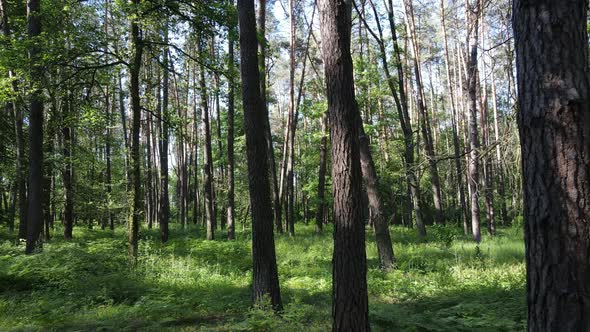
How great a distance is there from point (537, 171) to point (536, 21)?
3.28 ft

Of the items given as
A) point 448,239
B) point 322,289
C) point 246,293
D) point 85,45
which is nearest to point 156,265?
point 246,293

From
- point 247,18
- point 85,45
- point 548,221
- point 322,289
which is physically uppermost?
point 85,45

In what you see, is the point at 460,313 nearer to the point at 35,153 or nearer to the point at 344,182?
the point at 344,182

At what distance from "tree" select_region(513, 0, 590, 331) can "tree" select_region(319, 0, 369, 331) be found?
2186mm

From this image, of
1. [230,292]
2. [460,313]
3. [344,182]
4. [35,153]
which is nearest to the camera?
[344,182]

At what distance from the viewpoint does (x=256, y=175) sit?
265 inches

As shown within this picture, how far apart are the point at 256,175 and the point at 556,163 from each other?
4872 millimetres

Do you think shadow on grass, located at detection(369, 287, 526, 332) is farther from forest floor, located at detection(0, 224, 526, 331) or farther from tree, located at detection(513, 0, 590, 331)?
tree, located at detection(513, 0, 590, 331)

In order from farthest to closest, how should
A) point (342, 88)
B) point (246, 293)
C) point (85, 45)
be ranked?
point (85, 45) < point (246, 293) < point (342, 88)

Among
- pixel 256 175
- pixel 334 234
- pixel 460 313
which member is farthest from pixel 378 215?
pixel 334 234

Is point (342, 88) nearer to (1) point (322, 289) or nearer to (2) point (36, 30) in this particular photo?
(1) point (322, 289)

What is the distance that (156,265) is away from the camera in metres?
10.3

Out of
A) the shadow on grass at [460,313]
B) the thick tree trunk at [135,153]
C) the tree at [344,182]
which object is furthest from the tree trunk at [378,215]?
the thick tree trunk at [135,153]

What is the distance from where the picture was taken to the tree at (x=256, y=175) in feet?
21.8
